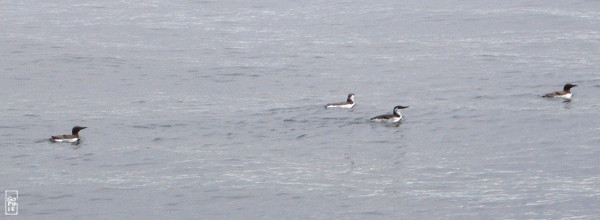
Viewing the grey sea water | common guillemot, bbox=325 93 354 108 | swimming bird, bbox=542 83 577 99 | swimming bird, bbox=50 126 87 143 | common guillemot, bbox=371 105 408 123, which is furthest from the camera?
swimming bird, bbox=542 83 577 99

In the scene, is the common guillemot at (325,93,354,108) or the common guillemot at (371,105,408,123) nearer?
the common guillemot at (371,105,408,123)

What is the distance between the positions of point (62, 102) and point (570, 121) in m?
21.1

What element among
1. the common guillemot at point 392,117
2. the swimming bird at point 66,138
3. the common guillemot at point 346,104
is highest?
the common guillemot at point 346,104

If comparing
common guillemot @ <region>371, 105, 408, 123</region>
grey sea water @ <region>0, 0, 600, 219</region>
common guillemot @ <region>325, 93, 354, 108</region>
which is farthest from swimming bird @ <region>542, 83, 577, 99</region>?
common guillemot @ <region>325, 93, 354, 108</region>

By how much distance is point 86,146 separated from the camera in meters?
44.3

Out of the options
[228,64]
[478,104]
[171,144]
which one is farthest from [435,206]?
[228,64]

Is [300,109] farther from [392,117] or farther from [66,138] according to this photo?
[66,138]

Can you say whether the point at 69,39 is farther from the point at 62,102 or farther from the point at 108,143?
the point at 108,143

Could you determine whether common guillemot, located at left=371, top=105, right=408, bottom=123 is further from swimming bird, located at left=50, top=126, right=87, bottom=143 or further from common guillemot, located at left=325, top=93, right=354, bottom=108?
swimming bird, located at left=50, top=126, right=87, bottom=143

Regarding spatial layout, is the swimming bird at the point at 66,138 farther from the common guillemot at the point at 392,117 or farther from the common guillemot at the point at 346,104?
the common guillemot at the point at 392,117

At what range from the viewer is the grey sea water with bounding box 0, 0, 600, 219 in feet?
123

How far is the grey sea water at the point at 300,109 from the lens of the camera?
123 feet

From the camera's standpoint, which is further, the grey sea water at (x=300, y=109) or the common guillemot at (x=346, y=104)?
the common guillemot at (x=346, y=104)

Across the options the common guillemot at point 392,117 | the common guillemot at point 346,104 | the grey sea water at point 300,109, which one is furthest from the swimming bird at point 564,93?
the common guillemot at point 346,104
